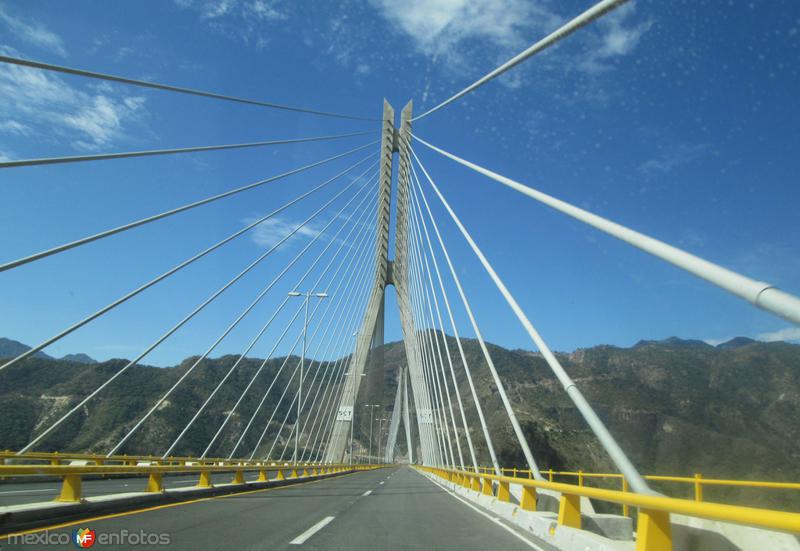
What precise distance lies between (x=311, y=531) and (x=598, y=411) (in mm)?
71998

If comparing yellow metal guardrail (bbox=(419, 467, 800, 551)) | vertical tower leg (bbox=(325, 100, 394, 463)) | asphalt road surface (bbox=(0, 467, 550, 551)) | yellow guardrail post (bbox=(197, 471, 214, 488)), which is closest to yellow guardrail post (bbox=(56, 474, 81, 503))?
asphalt road surface (bbox=(0, 467, 550, 551))

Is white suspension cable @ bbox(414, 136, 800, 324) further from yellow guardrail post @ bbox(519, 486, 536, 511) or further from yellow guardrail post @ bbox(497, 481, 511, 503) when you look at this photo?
yellow guardrail post @ bbox(497, 481, 511, 503)

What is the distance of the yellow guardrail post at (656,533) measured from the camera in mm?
4410

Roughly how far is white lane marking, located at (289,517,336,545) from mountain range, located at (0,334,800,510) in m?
25.1

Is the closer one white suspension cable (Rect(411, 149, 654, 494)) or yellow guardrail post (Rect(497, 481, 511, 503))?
white suspension cable (Rect(411, 149, 654, 494))

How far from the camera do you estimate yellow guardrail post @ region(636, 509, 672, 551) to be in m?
4.41

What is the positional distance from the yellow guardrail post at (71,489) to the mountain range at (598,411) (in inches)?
1095

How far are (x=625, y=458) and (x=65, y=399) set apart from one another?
230 ft

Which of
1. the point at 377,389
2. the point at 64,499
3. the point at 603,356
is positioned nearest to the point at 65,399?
the point at 377,389

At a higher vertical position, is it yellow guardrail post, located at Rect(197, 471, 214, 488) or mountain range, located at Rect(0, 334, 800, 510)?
mountain range, located at Rect(0, 334, 800, 510)

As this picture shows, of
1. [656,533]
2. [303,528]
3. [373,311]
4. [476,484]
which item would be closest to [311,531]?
[303,528]

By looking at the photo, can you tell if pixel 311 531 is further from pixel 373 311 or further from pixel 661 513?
pixel 373 311

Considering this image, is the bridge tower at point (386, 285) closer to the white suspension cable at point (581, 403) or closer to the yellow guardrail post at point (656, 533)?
the white suspension cable at point (581, 403)

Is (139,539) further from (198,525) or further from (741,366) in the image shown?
(741,366)
